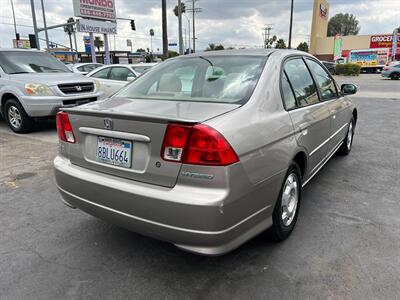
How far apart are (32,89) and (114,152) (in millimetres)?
5681

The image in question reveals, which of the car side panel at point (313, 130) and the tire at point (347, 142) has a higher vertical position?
the car side panel at point (313, 130)

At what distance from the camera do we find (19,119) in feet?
24.6

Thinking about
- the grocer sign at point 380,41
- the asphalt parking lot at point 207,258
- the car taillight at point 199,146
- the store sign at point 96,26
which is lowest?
the asphalt parking lot at point 207,258

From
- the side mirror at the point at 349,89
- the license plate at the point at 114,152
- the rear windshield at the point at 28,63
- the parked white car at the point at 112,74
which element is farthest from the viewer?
the parked white car at the point at 112,74

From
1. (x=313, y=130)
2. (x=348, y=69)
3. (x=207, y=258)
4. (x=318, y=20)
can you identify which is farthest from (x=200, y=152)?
(x=318, y=20)

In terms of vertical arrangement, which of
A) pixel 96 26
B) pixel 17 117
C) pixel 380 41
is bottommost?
pixel 17 117

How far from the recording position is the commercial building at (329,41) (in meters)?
52.8

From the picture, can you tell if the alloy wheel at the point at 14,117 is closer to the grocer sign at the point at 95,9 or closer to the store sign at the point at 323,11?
the grocer sign at the point at 95,9

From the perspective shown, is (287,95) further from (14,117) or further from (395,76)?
(395,76)

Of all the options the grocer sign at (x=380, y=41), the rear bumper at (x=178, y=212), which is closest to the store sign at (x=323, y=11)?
the grocer sign at (x=380, y=41)

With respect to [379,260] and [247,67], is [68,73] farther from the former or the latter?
[379,260]

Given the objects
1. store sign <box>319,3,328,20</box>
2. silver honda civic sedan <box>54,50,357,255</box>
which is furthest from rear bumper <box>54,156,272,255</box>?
store sign <box>319,3,328,20</box>

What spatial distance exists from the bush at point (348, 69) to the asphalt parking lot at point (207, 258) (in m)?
34.6

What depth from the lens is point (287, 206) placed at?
9.40ft
